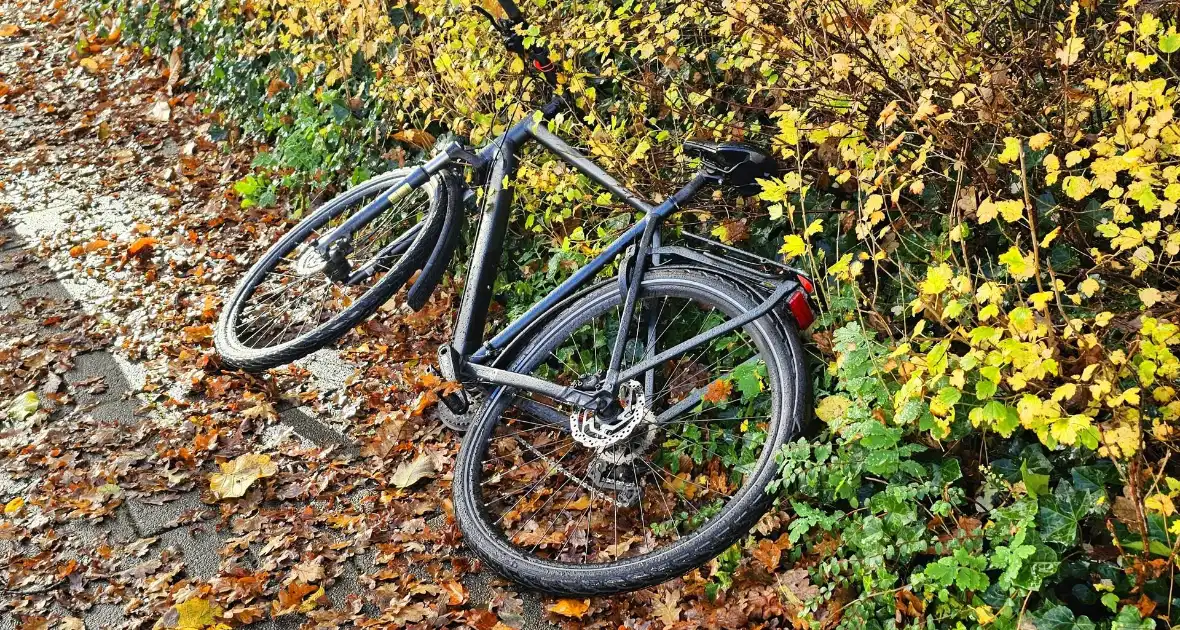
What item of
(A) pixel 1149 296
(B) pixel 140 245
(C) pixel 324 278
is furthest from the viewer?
(B) pixel 140 245

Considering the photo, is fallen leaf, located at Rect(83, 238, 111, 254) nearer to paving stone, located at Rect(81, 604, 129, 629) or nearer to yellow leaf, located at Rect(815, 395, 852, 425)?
paving stone, located at Rect(81, 604, 129, 629)

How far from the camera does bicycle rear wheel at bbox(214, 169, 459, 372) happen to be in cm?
439

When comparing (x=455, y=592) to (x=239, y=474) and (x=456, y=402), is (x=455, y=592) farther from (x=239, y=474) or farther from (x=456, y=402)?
(x=239, y=474)

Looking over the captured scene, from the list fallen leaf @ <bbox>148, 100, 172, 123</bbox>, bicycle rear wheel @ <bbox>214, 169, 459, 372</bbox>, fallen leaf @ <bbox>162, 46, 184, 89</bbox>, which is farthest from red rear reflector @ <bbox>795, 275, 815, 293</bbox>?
fallen leaf @ <bbox>162, 46, 184, 89</bbox>

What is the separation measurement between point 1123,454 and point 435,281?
303cm

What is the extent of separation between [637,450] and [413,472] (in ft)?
3.77

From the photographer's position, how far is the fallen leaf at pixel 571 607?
10.8ft

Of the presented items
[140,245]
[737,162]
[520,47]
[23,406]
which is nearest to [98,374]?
[23,406]

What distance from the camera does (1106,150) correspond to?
2.50 m

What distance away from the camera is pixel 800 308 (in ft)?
10.2

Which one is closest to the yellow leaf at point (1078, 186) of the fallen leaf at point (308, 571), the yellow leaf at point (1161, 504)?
the yellow leaf at point (1161, 504)

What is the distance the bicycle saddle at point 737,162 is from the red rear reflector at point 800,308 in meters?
0.44

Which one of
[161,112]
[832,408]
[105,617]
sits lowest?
[105,617]

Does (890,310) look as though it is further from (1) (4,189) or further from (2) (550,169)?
(1) (4,189)
